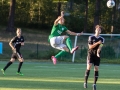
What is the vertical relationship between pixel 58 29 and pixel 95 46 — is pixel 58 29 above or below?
above

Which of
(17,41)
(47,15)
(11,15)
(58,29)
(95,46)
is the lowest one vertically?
(47,15)

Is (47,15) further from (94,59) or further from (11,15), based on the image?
(94,59)

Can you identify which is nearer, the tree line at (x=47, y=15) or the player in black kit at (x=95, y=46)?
the player in black kit at (x=95, y=46)

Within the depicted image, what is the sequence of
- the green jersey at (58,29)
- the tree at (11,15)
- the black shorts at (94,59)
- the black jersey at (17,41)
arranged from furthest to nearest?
the tree at (11,15)
the black jersey at (17,41)
the green jersey at (58,29)
the black shorts at (94,59)

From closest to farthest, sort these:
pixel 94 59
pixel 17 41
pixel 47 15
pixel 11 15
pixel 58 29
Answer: pixel 94 59 < pixel 58 29 < pixel 17 41 < pixel 11 15 < pixel 47 15

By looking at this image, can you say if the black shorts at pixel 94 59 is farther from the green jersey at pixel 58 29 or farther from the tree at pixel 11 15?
the tree at pixel 11 15

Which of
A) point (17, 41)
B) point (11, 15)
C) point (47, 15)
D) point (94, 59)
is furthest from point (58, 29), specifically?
point (47, 15)

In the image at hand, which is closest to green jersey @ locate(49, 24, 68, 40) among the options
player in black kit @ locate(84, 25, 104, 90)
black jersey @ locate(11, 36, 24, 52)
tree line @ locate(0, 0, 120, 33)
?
player in black kit @ locate(84, 25, 104, 90)

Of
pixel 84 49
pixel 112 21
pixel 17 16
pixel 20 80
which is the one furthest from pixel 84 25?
pixel 20 80

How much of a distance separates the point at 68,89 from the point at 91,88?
1.00 meters

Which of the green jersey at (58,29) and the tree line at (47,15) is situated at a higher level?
the green jersey at (58,29)

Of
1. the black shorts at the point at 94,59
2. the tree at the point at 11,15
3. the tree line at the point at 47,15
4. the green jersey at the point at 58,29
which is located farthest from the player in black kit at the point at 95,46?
the tree line at the point at 47,15

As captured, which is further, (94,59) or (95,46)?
(94,59)

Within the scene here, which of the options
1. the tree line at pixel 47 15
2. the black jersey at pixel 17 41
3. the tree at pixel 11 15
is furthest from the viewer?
the tree line at pixel 47 15
